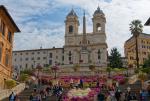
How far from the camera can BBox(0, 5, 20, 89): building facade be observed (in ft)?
136

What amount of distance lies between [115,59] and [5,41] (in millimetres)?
61060

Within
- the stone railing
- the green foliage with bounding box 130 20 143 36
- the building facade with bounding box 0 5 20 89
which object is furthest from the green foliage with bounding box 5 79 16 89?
the green foliage with bounding box 130 20 143 36

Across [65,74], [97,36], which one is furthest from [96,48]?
[65,74]

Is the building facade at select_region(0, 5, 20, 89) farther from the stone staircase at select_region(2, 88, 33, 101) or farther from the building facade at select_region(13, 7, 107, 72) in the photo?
the building facade at select_region(13, 7, 107, 72)

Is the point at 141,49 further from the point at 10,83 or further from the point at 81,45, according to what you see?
the point at 10,83

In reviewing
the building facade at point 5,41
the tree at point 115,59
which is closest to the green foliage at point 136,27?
the tree at point 115,59

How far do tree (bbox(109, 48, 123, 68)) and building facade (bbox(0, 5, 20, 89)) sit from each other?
54515 millimetres

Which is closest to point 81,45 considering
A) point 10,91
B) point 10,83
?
point 10,83

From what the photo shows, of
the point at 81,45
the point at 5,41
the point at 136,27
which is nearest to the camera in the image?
the point at 5,41

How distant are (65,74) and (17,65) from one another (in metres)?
78.7

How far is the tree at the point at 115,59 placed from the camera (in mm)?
99488

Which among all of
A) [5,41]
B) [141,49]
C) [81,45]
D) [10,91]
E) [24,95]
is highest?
[81,45]

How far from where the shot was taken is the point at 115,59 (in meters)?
101

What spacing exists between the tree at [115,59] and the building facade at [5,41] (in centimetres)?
5452
